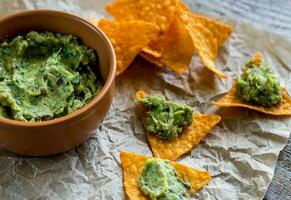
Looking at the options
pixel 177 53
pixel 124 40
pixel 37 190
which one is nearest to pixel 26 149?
pixel 37 190

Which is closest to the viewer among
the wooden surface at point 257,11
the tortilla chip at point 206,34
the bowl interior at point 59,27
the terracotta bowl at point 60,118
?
the terracotta bowl at point 60,118

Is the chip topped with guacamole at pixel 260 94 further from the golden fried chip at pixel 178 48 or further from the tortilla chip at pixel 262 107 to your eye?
the golden fried chip at pixel 178 48

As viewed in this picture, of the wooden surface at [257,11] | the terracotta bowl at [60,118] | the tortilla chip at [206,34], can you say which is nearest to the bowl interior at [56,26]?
the terracotta bowl at [60,118]

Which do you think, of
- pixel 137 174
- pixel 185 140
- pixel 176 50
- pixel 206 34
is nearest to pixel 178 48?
pixel 176 50

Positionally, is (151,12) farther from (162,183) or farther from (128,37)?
(162,183)

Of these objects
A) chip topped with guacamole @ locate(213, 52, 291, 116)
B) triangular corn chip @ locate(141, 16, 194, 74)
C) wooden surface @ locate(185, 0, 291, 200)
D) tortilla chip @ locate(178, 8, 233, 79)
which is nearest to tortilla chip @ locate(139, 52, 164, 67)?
triangular corn chip @ locate(141, 16, 194, 74)

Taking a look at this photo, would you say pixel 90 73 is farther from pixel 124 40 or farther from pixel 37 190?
pixel 37 190

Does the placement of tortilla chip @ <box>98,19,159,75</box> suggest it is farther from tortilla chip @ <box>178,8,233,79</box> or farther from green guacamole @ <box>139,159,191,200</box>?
green guacamole @ <box>139,159,191,200</box>
